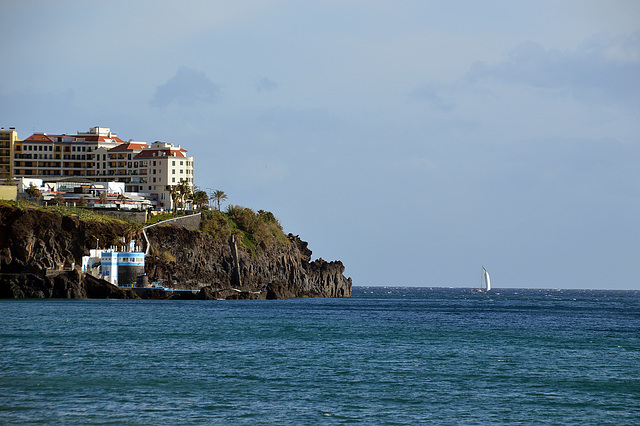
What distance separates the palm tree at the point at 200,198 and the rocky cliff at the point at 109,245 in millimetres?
15597

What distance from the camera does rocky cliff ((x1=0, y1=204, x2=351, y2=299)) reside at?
11525 cm

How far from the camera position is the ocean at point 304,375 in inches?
1235

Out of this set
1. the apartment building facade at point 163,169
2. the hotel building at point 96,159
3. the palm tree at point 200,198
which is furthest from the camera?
the hotel building at point 96,159

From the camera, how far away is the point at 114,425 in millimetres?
28500

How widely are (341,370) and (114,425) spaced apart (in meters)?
17.8

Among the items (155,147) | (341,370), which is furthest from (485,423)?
(155,147)

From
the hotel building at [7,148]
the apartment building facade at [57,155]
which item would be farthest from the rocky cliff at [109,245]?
the hotel building at [7,148]

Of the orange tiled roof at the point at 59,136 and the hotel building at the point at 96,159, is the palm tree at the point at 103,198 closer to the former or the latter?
the hotel building at the point at 96,159

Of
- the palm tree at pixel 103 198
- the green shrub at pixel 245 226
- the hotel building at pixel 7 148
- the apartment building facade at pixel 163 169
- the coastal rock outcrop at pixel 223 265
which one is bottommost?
the coastal rock outcrop at pixel 223 265

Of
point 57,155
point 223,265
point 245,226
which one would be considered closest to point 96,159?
point 57,155

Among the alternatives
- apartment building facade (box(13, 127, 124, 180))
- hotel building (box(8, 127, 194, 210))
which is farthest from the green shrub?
apartment building facade (box(13, 127, 124, 180))

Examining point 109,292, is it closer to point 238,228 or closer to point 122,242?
point 122,242

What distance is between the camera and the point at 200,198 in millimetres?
162500

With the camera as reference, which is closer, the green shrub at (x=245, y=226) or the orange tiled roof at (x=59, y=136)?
the green shrub at (x=245, y=226)
